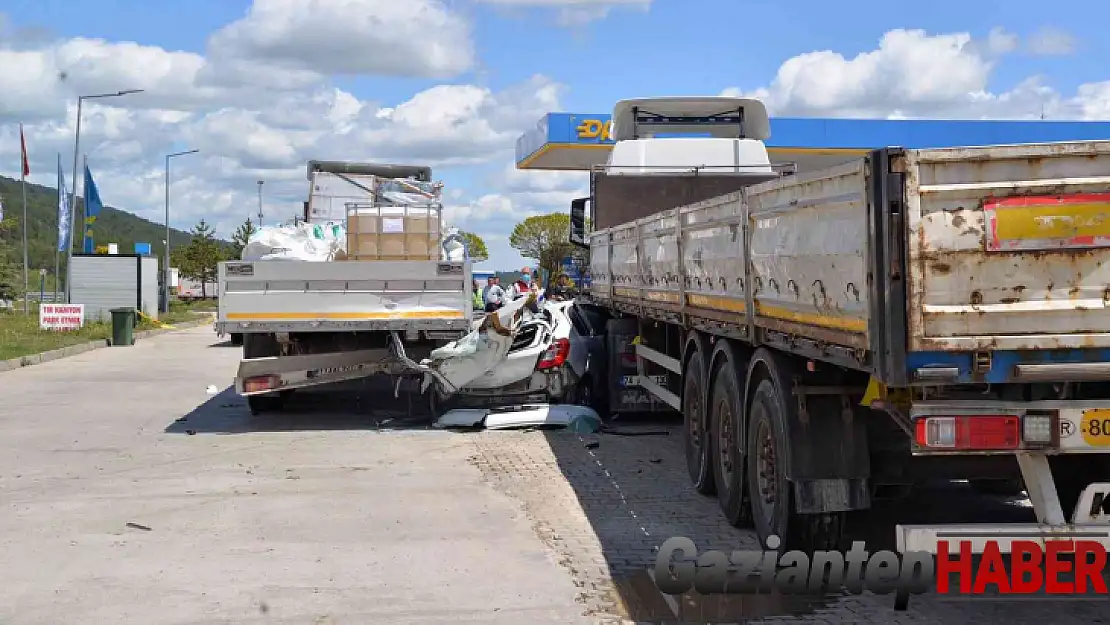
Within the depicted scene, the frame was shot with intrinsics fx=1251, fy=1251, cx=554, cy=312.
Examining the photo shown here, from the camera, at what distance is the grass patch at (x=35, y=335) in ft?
83.5

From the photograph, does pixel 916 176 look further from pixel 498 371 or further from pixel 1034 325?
pixel 498 371

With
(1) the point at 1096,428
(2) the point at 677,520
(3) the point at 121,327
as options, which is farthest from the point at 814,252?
(3) the point at 121,327

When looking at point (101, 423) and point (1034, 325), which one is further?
point (101, 423)

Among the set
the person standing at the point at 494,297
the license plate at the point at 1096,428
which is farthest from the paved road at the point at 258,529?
the person standing at the point at 494,297

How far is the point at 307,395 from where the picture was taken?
55.1 feet

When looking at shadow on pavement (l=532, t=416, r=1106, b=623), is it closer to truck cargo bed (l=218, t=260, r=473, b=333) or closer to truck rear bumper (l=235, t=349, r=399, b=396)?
truck cargo bed (l=218, t=260, r=473, b=333)

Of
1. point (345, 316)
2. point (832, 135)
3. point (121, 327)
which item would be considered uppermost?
point (832, 135)

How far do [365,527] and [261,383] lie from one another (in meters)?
5.49

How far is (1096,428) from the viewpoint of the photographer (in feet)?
17.0

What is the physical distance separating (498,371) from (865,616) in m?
7.65

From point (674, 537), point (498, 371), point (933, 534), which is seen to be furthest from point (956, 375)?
point (498, 371)

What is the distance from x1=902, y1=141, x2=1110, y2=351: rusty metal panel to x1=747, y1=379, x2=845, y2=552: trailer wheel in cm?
152

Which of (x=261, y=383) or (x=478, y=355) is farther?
(x=261, y=383)

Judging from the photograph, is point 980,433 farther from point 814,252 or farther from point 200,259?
point 200,259
